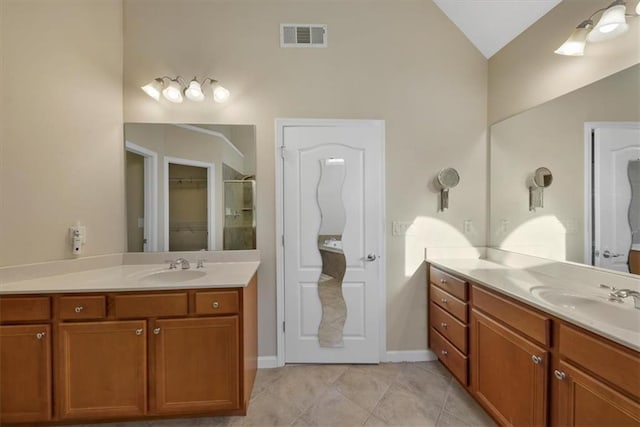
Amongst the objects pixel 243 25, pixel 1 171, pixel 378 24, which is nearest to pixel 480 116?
pixel 378 24

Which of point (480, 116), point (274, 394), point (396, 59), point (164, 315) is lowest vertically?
point (274, 394)

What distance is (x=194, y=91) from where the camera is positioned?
211 cm

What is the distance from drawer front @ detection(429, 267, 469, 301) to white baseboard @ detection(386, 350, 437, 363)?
0.66m

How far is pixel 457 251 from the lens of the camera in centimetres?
235

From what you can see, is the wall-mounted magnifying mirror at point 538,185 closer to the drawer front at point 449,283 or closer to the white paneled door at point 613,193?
the white paneled door at point 613,193

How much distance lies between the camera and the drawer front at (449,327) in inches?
72.7

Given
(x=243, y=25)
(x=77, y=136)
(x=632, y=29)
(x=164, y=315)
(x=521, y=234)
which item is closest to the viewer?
(x=632, y=29)

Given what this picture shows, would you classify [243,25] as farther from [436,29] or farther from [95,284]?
[95,284]

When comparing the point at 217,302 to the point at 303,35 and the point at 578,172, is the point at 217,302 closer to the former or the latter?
the point at 303,35

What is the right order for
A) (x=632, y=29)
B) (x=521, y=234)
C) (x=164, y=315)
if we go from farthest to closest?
1. (x=521, y=234)
2. (x=164, y=315)
3. (x=632, y=29)

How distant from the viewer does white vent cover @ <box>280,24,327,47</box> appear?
2258 mm

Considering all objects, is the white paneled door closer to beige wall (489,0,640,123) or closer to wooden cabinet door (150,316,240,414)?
beige wall (489,0,640,123)

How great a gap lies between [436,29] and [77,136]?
300 cm

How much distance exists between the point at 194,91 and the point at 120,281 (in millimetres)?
1503
